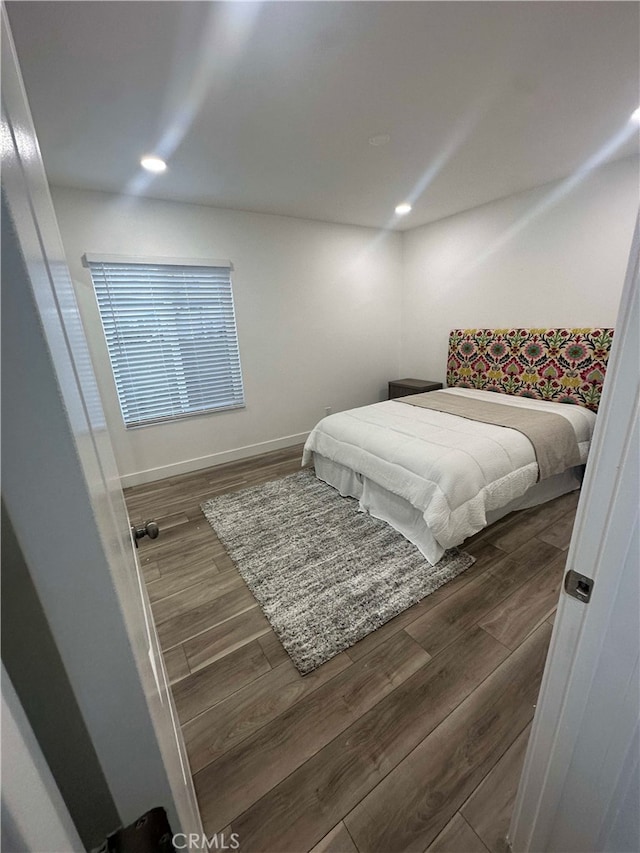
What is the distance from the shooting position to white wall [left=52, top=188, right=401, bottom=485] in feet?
9.11

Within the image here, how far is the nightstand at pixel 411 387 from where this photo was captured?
4.06m

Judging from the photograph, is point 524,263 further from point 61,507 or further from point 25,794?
point 25,794

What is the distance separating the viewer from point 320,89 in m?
1.68

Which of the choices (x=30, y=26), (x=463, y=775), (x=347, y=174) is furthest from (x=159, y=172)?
(x=463, y=775)

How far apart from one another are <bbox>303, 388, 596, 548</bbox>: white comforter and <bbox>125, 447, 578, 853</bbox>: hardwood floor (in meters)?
0.35

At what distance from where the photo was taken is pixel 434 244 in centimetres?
402

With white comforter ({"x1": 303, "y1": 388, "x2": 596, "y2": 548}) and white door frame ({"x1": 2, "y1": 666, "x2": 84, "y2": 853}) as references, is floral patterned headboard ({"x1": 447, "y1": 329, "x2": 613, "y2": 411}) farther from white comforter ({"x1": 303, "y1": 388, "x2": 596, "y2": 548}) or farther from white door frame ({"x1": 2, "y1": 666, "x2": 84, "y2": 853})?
white door frame ({"x1": 2, "y1": 666, "x2": 84, "y2": 853})

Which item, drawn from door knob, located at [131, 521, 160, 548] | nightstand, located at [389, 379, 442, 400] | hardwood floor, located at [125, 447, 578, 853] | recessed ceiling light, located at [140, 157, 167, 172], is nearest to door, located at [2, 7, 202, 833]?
door knob, located at [131, 521, 160, 548]

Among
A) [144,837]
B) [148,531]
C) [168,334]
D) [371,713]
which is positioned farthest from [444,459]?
[168,334]

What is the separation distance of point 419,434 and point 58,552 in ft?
7.25

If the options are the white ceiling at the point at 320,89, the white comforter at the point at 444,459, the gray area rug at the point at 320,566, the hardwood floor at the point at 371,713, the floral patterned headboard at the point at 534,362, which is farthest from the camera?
the floral patterned headboard at the point at 534,362

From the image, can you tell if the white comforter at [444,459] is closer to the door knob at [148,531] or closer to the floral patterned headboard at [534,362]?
the floral patterned headboard at [534,362]

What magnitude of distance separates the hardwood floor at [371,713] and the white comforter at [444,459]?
0.35 m

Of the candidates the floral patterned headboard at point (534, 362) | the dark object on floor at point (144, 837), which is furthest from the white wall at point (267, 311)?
the dark object on floor at point (144, 837)
